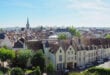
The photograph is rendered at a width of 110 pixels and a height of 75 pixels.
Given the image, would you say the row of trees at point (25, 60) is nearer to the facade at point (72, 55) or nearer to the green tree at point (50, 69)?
the green tree at point (50, 69)

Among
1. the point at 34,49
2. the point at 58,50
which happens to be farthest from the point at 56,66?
the point at 34,49

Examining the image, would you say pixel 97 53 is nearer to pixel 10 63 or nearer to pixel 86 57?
pixel 86 57

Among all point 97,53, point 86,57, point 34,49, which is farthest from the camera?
point 97,53

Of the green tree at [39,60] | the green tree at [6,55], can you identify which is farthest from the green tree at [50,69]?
the green tree at [6,55]

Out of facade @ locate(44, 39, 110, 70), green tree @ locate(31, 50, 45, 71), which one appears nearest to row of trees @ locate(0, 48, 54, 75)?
green tree @ locate(31, 50, 45, 71)

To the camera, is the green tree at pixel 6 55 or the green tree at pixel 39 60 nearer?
the green tree at pixel 39 60

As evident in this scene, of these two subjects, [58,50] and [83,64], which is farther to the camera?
[83,64]

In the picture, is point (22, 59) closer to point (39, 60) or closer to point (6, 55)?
point (39, 60)

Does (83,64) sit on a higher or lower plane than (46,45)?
lower
